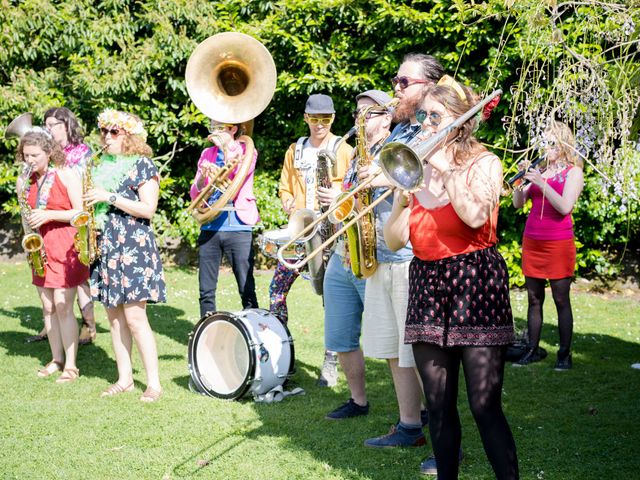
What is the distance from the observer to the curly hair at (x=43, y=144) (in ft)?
18.9

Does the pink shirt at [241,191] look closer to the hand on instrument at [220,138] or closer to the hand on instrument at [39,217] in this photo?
the hand on instrument at [220,138]

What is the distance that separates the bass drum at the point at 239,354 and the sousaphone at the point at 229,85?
119 cm

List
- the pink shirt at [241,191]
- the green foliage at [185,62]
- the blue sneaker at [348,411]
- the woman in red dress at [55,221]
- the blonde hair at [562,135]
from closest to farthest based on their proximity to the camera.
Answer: the blonde hair at [562,135]
the blue sneaker at [348,411]
the woman in red dress at [55,221]
the pink shirt at [241,191]
the green foliage at [185,62]

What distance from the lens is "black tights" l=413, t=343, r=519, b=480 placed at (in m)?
3.06

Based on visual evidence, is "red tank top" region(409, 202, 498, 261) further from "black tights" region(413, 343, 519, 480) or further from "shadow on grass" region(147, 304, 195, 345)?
"shadow on grass" region(147, 304, 195, 345)

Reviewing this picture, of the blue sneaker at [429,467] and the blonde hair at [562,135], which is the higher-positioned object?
the blonde hair at [562,135]

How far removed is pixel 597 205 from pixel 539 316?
10.4 feet

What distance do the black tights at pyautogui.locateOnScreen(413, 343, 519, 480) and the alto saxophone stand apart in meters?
2.94

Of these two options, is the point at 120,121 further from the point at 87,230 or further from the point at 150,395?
the point at 150,395

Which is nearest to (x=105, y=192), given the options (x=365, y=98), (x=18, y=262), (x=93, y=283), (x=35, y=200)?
(x=93, y=283)

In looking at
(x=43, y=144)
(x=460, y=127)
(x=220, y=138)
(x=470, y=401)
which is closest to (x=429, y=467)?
(x=470, y=401)

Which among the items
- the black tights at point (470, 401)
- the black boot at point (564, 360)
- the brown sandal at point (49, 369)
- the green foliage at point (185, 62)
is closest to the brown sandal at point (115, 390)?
the brown sandal at point (49, 369)

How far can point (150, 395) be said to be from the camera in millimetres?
5234

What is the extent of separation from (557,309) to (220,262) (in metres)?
2.74
